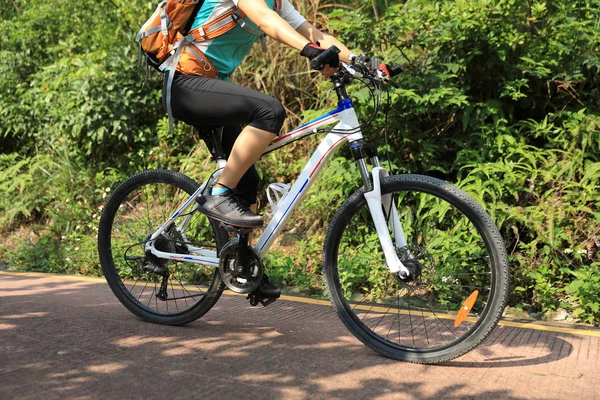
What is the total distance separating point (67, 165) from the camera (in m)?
8.33

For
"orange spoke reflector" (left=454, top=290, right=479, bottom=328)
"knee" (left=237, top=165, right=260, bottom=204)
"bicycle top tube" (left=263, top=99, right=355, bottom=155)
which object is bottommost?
"orange spoke reflector" (left=454, top=290, right=479, bottom=328)

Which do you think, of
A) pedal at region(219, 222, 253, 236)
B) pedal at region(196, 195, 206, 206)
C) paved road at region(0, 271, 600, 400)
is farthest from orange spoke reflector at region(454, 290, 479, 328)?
pedal at region(196, 195, 206, 206)

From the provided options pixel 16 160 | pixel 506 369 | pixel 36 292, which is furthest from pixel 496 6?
pixel 16 160

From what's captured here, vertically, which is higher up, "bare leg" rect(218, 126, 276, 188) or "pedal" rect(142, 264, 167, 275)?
"bare leg" rect(218, 126, 276, 188)

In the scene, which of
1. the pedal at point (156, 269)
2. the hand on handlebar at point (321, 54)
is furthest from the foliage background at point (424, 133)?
the hand on handlebar at point (321, 54)

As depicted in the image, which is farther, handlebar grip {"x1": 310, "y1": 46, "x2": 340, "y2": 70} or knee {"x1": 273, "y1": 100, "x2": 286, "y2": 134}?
knee {"x1": 273, "y1": 100, "x2": 286, "y2": 134}

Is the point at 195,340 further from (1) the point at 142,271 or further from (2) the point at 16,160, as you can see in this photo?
(2) the point at 16,160

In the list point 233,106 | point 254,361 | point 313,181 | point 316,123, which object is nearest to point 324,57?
point 316,123

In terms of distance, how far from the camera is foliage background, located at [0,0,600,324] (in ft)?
17.1

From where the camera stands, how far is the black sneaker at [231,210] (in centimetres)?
371

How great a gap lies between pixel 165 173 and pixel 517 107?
3422 millimetres

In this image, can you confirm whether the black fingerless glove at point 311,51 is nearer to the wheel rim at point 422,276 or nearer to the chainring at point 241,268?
the wheel rim at point 422,276

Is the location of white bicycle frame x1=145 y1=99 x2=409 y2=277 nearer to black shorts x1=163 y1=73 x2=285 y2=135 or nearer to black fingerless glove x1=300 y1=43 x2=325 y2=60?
black shorts x1=163 y1=73 x2=285 y2=135

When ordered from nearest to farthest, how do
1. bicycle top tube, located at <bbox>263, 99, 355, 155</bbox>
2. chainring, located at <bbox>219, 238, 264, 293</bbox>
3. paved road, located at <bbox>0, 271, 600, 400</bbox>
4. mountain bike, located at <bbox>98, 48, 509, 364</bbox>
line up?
1. paved road, located at <bbox>0, 271, 600, 400</bbox>
2. mountain bike, located at <bbox>98, 48, 509, 364</bbox>
3. bicycle top tube, located at <bbox>263, 99, 355, 155</bbox>
4. chainring, located at <bbox>219, 238, 264, 293</bbox>
